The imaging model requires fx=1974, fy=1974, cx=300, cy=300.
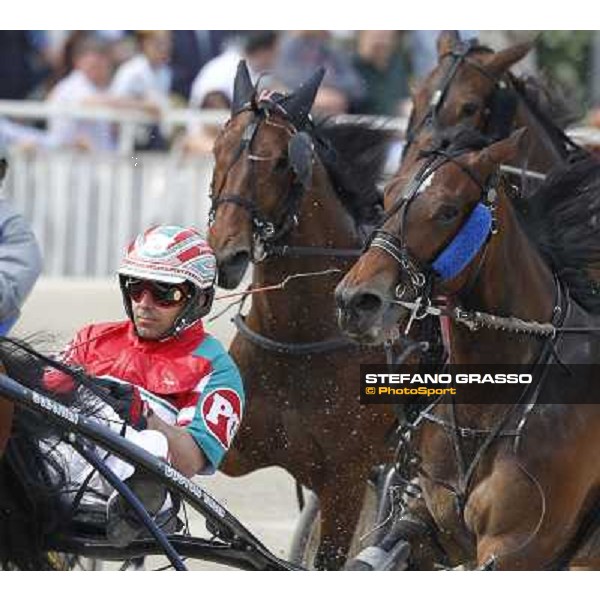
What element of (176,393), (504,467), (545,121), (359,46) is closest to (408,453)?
(504,467)

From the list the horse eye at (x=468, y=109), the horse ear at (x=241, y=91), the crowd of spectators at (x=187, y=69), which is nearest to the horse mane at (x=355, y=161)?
the horse ear at (x=241, y=91)

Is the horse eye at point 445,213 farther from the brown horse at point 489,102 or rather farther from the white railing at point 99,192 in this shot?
the white railing at point 99,192

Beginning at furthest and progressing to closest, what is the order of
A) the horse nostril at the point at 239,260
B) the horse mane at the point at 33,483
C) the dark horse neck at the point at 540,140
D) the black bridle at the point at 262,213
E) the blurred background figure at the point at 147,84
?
1. the blurred background figure at the point at 147,84
2. the dark horse neck at the point at 540,140
3. the black bridle at the point at 262,213
4. the horse nostril at the point at 239,260
5. the horse mane at the point at 33,483

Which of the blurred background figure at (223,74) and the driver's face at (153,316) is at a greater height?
the driver's face at (153,316)

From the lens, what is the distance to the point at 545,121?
734cm

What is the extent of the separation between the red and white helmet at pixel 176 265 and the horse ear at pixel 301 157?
137 centimetres

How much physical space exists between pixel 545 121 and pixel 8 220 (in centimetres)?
278

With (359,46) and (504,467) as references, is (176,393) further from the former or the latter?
(359,46)

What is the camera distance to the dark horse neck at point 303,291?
6.23 m

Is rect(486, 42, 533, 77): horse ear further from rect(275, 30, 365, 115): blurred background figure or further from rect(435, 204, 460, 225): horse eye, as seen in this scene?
rect(275, 30, 365, 115): blurred background figure

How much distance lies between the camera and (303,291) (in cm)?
626

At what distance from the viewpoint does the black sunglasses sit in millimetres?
4742

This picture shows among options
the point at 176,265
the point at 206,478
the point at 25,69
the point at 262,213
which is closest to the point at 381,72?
the point at 25,69
